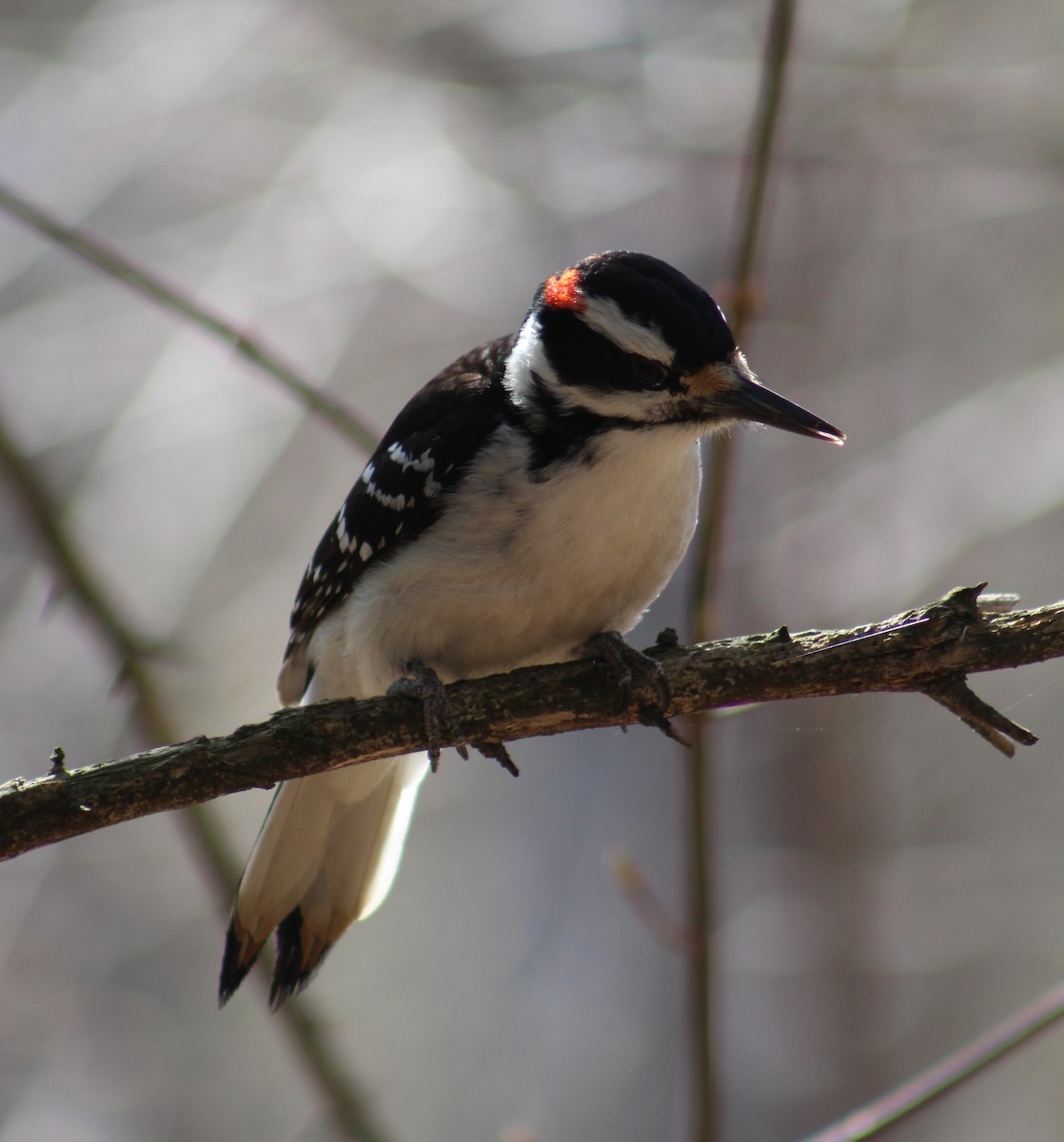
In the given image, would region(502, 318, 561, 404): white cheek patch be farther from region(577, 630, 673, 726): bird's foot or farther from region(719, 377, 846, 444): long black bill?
region(577, 630, 673, 726): bird's foot

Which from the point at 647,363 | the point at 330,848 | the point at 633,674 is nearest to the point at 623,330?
the point at 647,363

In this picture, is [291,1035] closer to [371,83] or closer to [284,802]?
[284,802]

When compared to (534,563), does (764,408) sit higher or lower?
higher

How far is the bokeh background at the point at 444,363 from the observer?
225 inches

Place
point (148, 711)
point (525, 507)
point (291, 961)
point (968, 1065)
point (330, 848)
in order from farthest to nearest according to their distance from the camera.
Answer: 1. point (330, 848)
2. point (291, 961)
3. point (148, 711)
4. point (525, 507)
5. point (968, 1065)

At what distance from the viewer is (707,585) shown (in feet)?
10.6

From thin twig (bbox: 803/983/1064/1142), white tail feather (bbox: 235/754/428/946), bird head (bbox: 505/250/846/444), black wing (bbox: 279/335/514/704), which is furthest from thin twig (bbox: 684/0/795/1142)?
white tail feather (bbox: 235/754/428/946)

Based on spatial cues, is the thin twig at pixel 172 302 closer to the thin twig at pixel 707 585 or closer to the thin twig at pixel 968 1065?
the thin twig at pixel 707 585

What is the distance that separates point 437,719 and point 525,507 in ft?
1.95

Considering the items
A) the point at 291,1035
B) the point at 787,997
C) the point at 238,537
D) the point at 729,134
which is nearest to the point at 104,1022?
the point at 238,537

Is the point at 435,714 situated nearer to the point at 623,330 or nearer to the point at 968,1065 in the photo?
the point at 623,330

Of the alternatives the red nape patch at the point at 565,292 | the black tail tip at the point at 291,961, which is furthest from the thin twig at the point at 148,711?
the red nape patch at the point at 565,292

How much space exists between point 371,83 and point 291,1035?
4.70m

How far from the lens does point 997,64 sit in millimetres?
6004
